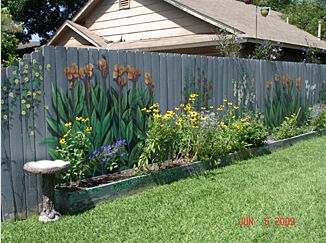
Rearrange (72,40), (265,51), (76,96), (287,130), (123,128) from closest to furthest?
(76,96) → (123,128) → (287,130) → (265,51) → (72,40)

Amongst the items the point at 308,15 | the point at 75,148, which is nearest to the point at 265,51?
the point at 75,148

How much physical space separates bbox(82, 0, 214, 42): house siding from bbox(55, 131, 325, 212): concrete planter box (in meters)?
5.82

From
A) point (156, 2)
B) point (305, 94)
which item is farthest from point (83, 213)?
point (156, 2)

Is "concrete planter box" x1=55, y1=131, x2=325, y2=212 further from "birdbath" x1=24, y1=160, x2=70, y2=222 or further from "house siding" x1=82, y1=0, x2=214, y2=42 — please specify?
"house siding" x1=82, y1=0, x2=214, y2=42

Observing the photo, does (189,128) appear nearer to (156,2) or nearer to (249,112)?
(249,112)

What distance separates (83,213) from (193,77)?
3534 mm

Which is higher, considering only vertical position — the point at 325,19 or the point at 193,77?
the point at 325,19

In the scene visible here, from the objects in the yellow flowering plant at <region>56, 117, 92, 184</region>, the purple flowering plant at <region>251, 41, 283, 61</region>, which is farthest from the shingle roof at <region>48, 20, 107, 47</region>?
the yellow flowering plant at <region>56, 117, 92, 184</region>

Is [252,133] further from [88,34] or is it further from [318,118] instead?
[88,34]

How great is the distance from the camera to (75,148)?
486 cm

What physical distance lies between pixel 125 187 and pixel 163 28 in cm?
856

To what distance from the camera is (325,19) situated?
25.1 m

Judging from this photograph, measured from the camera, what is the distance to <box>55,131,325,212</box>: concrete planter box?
447 cm
